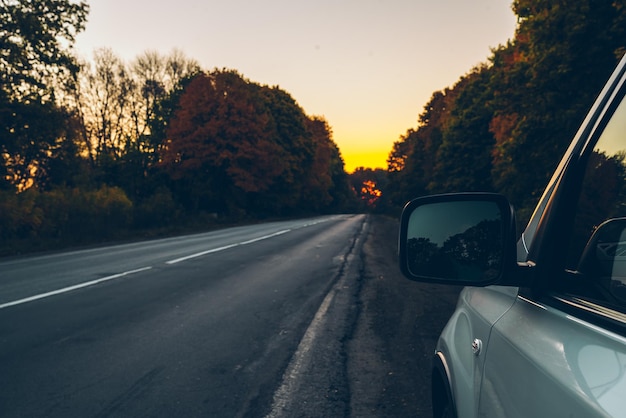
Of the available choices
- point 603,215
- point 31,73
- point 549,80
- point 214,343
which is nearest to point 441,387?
point 603,215

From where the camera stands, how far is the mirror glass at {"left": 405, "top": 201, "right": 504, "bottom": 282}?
1.56m

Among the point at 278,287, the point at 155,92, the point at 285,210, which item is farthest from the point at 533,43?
the point at 285,210

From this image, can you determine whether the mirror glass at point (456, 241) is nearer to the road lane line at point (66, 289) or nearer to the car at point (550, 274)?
the car at point (550, 274)

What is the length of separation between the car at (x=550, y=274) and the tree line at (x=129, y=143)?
18.9 meters

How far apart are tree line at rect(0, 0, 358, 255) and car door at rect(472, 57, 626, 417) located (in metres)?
19.2

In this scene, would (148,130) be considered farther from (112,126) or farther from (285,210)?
(285,210)

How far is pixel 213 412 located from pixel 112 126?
159 feet

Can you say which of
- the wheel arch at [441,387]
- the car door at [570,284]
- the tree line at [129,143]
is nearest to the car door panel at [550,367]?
the car door at [570,284]

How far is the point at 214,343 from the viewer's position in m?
→ 5.50

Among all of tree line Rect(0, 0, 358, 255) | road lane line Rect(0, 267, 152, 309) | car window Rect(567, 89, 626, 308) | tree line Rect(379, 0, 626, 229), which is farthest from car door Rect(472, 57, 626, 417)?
tree line Rect(0, 0, 358, 255)

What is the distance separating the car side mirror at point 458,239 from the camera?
1.53 metres

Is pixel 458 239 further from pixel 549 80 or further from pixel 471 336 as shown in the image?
pixel 549 80

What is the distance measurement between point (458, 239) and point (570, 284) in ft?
1.24

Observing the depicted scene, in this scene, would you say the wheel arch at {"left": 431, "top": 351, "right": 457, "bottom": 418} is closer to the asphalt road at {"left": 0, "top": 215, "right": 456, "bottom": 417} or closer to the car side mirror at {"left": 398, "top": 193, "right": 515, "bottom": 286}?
the car side mirror at {"left": 398, "top": 193, "right": 515, "bottom": 286}
